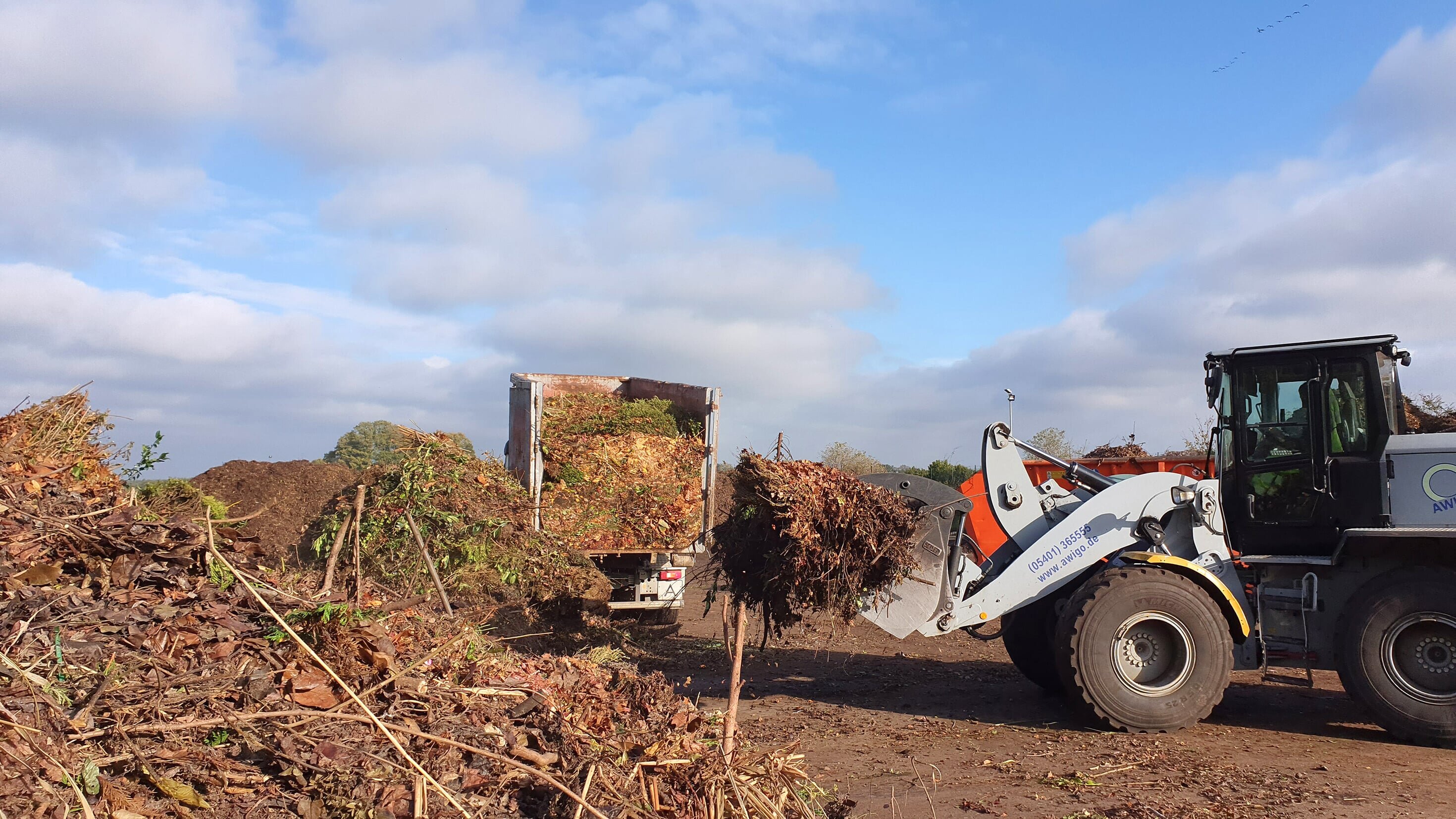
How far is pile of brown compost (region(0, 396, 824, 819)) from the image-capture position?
3234mm

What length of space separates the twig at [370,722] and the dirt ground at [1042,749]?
8.14 ft

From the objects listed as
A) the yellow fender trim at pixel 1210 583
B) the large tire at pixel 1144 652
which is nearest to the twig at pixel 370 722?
the large tire at pixel 1144 652

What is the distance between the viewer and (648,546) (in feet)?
34.1

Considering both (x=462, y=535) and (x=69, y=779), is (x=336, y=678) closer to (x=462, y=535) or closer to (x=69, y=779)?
(x=69, y=779)

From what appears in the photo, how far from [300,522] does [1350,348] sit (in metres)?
15.5

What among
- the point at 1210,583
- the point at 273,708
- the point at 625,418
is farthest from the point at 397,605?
the point at 625,418

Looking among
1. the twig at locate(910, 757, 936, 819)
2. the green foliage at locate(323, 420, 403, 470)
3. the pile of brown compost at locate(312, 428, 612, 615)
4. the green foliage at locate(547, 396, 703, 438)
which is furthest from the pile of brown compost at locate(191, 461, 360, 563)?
the twig at locate(910, 757, 936, 819)

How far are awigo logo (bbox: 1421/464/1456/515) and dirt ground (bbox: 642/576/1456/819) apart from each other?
1813 mm

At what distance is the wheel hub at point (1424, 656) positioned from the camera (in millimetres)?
7137

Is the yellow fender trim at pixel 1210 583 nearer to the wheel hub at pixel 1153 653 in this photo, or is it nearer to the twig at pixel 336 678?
the wheel hub at pixel 1153 653

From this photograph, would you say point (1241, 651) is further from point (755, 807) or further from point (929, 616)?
point (755, 807)

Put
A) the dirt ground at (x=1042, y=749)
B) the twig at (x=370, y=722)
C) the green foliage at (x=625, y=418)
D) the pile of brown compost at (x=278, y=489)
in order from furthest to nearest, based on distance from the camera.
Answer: the pile of brown compost at (x=278, y=489) → the green foliage at (x=625, y=418) → the dirt ground at (x=1042, y=749) → the twig at (x=370, y=722)

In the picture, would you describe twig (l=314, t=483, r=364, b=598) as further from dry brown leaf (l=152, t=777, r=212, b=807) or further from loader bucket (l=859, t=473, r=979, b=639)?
loader bucket (l=859, t=473, r=979, b=639)

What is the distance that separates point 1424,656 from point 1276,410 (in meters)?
2.14
